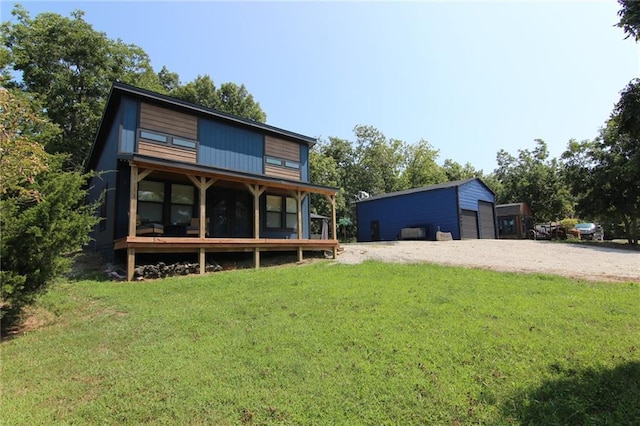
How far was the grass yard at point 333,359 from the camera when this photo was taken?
10.2 feet

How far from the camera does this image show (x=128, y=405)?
318 centimetres

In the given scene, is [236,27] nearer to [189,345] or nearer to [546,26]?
[546,26]

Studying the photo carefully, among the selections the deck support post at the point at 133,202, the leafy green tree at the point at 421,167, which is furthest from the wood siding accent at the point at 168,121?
the leafy green tree at the point at 421,167

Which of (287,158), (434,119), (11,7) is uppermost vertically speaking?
(11,7)

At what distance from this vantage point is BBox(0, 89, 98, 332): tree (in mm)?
4438

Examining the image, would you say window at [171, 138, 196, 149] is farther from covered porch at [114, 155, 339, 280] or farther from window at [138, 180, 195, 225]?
window at [138, 180, 195, 225]

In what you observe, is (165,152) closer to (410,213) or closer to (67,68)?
(410,213)

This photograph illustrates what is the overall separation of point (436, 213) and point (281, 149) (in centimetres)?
1205

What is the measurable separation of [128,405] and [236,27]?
10.2 metres

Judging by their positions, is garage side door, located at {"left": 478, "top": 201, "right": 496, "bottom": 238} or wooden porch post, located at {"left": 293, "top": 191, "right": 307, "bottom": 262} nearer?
wooden porch post, located at {"left": 293, "top": 191, "right": 307, "bottom": 262}

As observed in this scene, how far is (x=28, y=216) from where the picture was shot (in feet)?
16.3

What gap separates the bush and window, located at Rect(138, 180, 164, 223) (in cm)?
518

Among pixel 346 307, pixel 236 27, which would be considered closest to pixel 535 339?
pixel 346 307

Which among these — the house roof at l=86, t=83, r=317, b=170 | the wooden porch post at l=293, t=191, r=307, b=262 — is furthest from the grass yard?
the house roof at l=86, t=83, r=317, b=170
